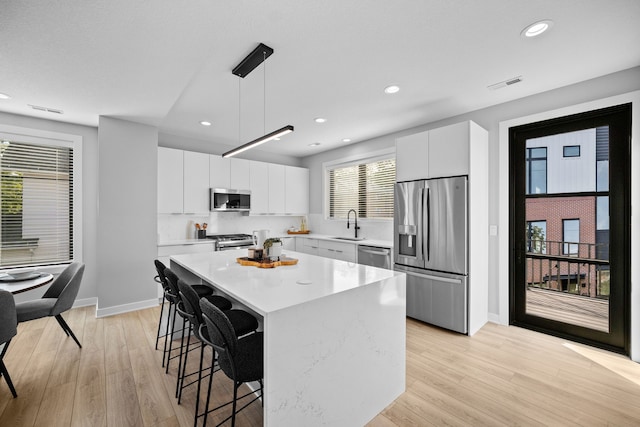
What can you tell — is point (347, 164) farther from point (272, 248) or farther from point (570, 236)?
point (570, 236)

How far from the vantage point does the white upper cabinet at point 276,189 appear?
19.3 ft

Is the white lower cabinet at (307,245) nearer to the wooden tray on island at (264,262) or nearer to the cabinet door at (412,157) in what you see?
the cabinet door at (412,157)

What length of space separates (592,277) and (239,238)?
4.78 meters

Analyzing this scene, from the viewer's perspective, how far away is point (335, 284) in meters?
1.90

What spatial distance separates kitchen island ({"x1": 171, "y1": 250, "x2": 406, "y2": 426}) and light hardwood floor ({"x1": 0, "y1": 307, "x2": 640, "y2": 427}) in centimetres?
33

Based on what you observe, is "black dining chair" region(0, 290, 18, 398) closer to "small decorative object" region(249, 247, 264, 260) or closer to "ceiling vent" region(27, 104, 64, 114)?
"small decorative object" region(249, 247, 264, 260)

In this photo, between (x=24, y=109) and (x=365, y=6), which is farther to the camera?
(x=24, y=109)

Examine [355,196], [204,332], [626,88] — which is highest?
[626,88]

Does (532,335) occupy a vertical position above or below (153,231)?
below

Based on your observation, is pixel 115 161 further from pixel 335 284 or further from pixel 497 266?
pixel 497 266

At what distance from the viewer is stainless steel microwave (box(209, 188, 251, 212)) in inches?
197

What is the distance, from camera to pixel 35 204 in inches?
155

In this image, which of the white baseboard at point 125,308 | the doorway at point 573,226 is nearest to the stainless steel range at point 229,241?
the white baseboard at point 125,308

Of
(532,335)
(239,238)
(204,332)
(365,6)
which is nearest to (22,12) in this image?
(365,6)
